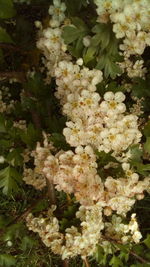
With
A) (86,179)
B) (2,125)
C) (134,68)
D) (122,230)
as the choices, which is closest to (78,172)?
(86,179)

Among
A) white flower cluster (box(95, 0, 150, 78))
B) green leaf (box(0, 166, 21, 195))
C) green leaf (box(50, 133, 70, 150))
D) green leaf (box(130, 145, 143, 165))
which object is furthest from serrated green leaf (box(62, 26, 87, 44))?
green leaf (box(0, 166, 21, 195))

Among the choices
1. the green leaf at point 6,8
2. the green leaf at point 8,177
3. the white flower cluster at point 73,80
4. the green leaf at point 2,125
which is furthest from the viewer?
the green leaf at point 8,177

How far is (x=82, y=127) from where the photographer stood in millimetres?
1547

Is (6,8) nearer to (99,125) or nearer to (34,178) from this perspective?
(99,125)

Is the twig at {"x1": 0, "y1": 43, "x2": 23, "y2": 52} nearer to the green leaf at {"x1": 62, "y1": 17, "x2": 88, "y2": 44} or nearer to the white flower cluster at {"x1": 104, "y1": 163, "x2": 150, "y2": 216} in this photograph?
the green leaf at {"x1": 62, "y1": 17, "x2": 88, "y2": 44}

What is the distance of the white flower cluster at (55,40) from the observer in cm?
168

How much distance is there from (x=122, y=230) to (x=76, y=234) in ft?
0.95

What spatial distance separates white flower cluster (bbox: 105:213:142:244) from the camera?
6.41 ft

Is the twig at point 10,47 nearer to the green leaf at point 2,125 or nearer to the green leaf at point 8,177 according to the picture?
the green leaf at point 2,125

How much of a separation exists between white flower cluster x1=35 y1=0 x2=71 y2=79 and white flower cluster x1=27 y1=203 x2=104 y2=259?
23.9 inches

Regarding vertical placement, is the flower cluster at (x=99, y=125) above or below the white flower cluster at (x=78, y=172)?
above

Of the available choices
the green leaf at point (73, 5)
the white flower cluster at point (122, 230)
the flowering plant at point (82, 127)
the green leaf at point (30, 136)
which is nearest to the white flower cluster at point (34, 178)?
the flowering plant at point (82, 127)

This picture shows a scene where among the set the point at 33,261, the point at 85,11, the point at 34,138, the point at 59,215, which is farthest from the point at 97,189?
the point at 33,261

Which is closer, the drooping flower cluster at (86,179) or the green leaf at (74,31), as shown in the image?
the drooping flower cluster at (86,179)
